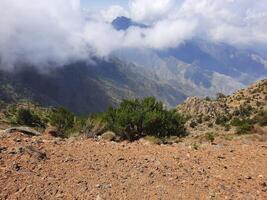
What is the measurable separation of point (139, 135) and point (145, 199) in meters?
14.1

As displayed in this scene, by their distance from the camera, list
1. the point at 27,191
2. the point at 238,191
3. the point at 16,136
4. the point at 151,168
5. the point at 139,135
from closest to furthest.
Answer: the point at 27,191, the point at 238,191, the point at 151,168, the point at 16,136, the point at 139,135

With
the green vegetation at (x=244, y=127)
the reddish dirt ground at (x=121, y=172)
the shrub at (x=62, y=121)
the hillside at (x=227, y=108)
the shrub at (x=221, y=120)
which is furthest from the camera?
the hillside at (x=227, y=108)

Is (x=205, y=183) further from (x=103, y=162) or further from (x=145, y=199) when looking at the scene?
(x=103, y=162)

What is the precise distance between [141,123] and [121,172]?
1293 centimetres

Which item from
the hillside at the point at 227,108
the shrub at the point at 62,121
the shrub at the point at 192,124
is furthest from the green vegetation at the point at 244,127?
the shrub at the point at 192,124

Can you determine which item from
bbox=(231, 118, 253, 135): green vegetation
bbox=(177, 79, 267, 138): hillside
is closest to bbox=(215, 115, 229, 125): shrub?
bbox=(177, 79, 267, 138): hillside

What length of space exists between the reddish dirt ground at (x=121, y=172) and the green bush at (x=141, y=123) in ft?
26.8

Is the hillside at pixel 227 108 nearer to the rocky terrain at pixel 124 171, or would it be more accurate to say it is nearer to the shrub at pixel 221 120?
the shrub at pixel 221 120

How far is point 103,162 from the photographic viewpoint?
1408cm

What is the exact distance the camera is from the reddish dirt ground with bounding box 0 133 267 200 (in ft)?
38.4

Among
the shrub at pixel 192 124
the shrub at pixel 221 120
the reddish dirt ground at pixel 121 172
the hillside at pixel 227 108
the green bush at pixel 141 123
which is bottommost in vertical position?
the reddish dirt ground at pixel 121 172

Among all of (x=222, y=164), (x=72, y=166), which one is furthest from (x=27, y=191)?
(x=222, y=164)

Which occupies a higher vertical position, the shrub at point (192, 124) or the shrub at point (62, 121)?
the shrub at point (192, 124)

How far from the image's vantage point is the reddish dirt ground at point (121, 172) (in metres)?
11.7
